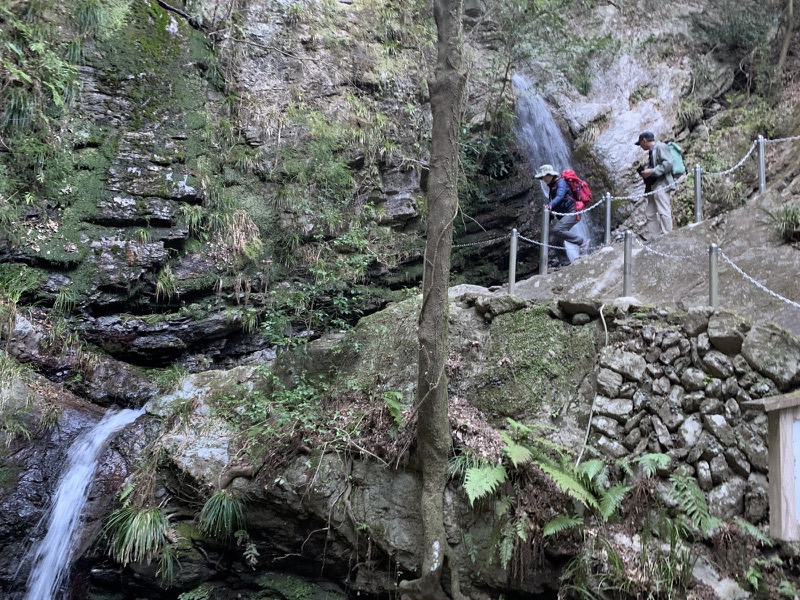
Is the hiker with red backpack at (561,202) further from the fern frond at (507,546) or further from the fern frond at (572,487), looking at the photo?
the fern frond at (507,546)

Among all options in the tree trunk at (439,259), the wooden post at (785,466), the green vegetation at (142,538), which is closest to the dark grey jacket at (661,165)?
the tree trunk at (439,259)

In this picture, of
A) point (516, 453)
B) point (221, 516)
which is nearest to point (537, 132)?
point (516, 453)

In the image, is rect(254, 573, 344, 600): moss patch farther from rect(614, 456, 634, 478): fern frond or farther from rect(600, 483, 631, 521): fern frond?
rect(614, 456, 634, 478): fern frond

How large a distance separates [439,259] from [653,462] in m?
2.66

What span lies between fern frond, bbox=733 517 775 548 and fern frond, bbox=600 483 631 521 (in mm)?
854

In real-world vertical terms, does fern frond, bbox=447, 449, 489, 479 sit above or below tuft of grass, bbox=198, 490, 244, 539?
above

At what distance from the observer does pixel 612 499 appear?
16.3ft

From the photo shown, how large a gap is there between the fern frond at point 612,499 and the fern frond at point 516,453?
709 mm

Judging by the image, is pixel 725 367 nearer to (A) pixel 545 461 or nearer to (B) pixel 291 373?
(A) pixel 545 461

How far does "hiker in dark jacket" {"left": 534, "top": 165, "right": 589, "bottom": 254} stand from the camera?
9016 mm

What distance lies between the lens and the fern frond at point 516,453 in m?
5.23

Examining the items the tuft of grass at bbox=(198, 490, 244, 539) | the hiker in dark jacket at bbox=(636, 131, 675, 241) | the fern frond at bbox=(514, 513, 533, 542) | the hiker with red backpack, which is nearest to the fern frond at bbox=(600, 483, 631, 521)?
the fern frond at bbox=(514, 513, 533, 542)

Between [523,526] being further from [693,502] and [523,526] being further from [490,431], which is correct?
[693,502]

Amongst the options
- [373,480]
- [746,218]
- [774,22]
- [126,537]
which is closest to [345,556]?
[373,480]
